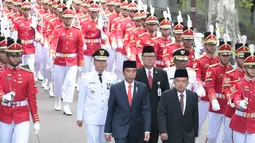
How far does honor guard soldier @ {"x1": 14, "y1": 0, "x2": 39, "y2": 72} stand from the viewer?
77.1 feet

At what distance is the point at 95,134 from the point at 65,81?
6.03 meters

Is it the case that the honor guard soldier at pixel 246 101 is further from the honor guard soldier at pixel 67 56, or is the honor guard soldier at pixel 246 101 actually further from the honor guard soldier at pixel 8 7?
the honor guard soldier at pixel 8 7

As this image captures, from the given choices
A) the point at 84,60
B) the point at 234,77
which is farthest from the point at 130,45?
the point at 234,77

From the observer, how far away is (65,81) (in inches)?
831

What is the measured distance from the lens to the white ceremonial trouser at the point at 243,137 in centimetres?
1510

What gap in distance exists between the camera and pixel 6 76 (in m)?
14.8

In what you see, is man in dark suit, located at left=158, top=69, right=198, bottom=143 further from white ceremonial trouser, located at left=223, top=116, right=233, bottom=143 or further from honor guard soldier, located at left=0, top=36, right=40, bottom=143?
white ceremonial trouser, located at left=223, top=116, right=233, bottom=143

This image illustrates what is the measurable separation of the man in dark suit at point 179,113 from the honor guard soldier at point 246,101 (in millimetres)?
1065

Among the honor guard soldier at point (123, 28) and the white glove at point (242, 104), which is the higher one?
the honor guard soldier at point (123, 28)

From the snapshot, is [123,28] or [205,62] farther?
[123,28]

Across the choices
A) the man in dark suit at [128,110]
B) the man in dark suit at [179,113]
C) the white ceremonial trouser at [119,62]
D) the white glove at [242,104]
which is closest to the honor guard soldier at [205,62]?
the white glove at [242,104]

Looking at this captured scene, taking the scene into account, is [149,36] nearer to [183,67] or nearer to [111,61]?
[183,67]

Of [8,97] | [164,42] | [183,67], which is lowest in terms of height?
[8,97]

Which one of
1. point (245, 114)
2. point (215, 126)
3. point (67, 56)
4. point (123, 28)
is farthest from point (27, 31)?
point (245, 114)
